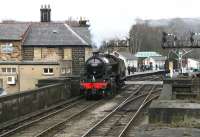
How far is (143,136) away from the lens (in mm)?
11906

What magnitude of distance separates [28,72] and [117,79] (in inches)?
636

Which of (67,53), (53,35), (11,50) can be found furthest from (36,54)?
(67,53)

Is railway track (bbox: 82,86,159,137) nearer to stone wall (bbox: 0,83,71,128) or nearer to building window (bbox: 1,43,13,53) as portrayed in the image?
stone wall (bbox: 0,83,71,128)

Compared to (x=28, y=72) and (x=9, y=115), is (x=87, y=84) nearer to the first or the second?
(x=9, y=115)

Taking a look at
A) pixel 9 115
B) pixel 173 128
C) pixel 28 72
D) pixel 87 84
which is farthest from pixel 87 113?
pixel 28 72

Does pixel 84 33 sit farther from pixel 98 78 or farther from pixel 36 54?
pixel 98 78

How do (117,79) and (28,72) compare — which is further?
(28,72)

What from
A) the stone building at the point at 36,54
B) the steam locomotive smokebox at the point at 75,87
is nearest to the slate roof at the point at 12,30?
the stone building at the point at 36,54

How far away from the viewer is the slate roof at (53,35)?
171ft

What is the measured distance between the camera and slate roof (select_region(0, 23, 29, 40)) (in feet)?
171

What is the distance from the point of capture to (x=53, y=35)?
53.6 meters


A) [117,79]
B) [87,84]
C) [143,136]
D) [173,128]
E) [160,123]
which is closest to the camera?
[143,136]

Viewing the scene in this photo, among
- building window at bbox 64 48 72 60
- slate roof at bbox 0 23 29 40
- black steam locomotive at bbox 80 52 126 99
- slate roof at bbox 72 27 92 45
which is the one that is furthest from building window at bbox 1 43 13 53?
black steam locomotive at bbox 80 52 126 99

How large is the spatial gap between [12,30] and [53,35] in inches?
184
